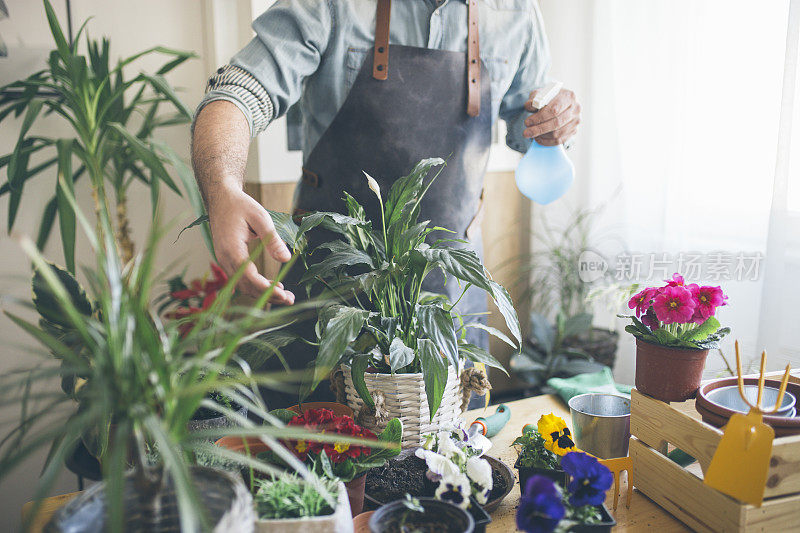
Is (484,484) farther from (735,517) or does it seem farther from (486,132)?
(486,132)

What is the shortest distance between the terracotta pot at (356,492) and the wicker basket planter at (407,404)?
13 centimetres

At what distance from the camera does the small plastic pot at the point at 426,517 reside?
0.67 metres

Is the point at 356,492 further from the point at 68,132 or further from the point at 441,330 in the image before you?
the point at 68,132

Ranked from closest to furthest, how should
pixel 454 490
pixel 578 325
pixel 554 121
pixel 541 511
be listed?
pixel 541 511, pixel 454 490, pixel 554 121, pixel 578 325

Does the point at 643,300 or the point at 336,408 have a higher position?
the point at 643,300

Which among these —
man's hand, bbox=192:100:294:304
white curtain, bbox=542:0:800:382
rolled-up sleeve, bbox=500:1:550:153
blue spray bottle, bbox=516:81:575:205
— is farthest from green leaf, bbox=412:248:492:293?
white curtain, bbox=542:0:800:382

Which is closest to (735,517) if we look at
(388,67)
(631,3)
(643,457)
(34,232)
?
(643,457)

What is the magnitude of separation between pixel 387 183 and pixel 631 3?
1.39 m

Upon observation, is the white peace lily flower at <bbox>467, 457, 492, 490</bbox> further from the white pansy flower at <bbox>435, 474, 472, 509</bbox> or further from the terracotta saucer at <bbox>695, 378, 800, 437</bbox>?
the terracotta saucer at <bbox>695, 378, 800, 437</bbox>

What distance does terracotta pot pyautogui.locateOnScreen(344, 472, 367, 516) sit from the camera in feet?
2.60

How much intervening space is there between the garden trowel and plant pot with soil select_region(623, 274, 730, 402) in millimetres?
148

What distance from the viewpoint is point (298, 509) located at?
2.14 ft

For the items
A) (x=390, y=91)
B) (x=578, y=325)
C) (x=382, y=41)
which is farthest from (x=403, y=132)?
(x=578, y=325)

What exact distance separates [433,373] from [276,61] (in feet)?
2.51
